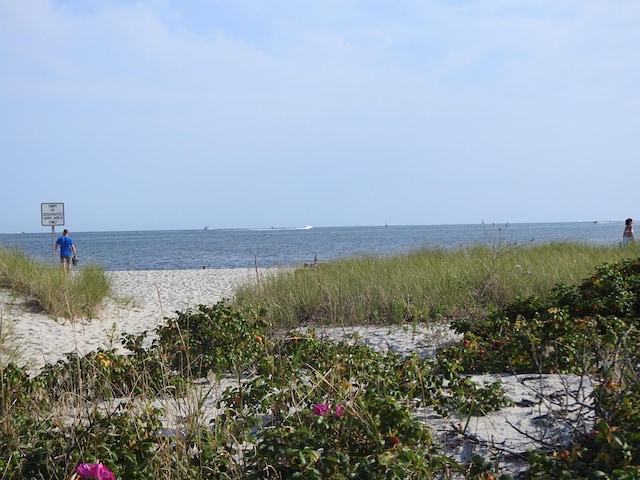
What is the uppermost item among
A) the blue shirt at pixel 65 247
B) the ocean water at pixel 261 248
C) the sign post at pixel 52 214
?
the sign post at pixel 52 214

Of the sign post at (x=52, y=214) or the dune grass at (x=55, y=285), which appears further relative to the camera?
the sign post at (x=52, y=214)

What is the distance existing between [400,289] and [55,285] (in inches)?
260

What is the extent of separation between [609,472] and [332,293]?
7401mm

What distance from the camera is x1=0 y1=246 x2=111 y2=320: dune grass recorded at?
12055 millimetres

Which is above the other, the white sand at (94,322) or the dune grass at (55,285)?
the dune grass at (55,285)

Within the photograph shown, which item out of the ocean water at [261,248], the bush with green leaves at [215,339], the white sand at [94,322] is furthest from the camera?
the ocean water at [261,248]

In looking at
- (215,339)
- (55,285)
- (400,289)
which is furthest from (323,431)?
(55,285)

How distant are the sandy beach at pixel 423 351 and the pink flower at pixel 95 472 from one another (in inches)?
54.4

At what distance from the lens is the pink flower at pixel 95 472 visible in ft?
8.73

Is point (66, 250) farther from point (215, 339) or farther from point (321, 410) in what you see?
point (321, 410)

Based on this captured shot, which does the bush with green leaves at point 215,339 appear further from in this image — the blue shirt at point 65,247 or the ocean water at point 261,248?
the blue shirt at point 65,247

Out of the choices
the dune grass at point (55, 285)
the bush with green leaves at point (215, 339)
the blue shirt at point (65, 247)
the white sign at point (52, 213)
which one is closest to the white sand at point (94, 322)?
the dune grass at point (55, 285)

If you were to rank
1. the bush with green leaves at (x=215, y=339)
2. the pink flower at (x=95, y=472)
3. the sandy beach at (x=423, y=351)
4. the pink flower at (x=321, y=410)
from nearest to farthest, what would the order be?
the pink flower at (x=95, y=472) → the pink flower at (x=321, y=410) → the sandy beach at (x=423, y=351) → the bush with green leaves at (x=215, y=339)

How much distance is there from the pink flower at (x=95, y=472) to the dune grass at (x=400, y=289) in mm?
5932
